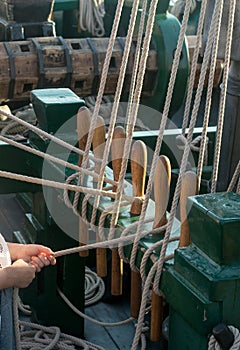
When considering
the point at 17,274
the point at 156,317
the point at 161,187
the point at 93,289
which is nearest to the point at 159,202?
the point at 161,187

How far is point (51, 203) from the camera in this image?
8.85ft

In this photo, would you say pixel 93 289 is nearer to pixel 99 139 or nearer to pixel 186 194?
pixel 99 139

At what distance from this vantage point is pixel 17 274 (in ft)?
6.19

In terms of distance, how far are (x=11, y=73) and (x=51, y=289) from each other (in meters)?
2.59

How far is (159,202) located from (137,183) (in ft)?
0.76

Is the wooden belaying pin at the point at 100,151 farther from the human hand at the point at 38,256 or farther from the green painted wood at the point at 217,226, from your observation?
the green painted wood at the point at 217,226

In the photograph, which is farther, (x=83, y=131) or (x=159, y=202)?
(x=83, y=131)

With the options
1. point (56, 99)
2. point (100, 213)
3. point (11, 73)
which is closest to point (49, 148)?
point (56, 99)

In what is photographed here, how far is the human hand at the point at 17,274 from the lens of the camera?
6.13ft

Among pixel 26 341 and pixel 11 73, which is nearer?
pixel 26 341

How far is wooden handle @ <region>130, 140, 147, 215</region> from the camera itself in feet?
6.53

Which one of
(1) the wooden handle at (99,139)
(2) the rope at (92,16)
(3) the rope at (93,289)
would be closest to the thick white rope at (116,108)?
(1) the wooden handle at (99,139)

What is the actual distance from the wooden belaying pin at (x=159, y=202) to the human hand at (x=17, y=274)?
0.33 m

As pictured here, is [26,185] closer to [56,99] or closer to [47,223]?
[47,223]
